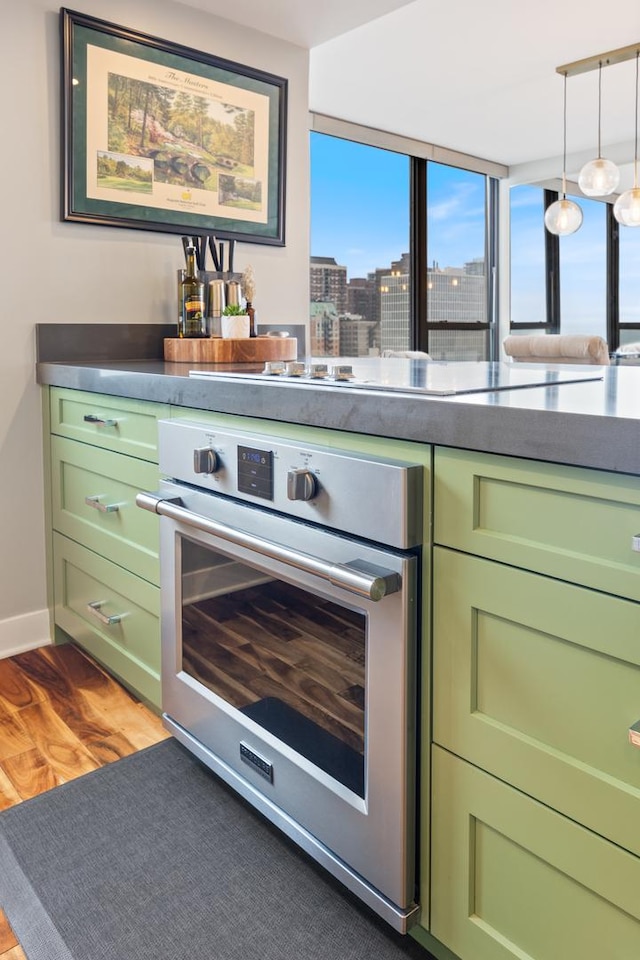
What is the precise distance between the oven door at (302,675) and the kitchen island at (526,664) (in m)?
0.04

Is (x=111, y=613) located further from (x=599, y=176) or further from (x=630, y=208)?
(x=630, y=208)

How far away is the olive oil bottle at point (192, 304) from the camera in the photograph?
7.71ft

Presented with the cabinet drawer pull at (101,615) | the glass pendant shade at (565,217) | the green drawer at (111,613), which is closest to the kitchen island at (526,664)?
the green drawer at (111,613)

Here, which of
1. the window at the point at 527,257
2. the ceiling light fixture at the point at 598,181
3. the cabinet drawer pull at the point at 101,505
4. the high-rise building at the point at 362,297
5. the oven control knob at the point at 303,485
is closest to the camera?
the oven control knob at the point at 303,485

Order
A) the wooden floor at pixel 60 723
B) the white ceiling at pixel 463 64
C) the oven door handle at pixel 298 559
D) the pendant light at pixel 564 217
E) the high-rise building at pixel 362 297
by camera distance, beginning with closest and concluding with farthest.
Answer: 1. the oven door handle at pixel 298 559
2. the wooden floor at pixel 60 723
3. the white ceiling at pixel 463 64
4. the pendant light at pixel 564 217
5. the high-rise building at pixel 362 297

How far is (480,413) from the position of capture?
0.90 m

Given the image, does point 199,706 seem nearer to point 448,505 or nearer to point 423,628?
point 423,628

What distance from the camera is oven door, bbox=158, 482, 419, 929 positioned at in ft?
3.35

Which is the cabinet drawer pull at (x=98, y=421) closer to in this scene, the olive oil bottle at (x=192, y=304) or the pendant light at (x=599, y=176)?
the olive oil bottle at (x=192, y=304)

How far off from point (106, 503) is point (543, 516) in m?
1.32

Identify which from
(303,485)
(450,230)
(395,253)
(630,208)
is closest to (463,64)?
(630,208)

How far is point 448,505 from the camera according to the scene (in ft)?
3.14

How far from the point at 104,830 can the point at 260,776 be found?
37 centimetres

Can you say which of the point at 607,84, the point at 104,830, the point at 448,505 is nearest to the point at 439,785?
the point at 448,505
